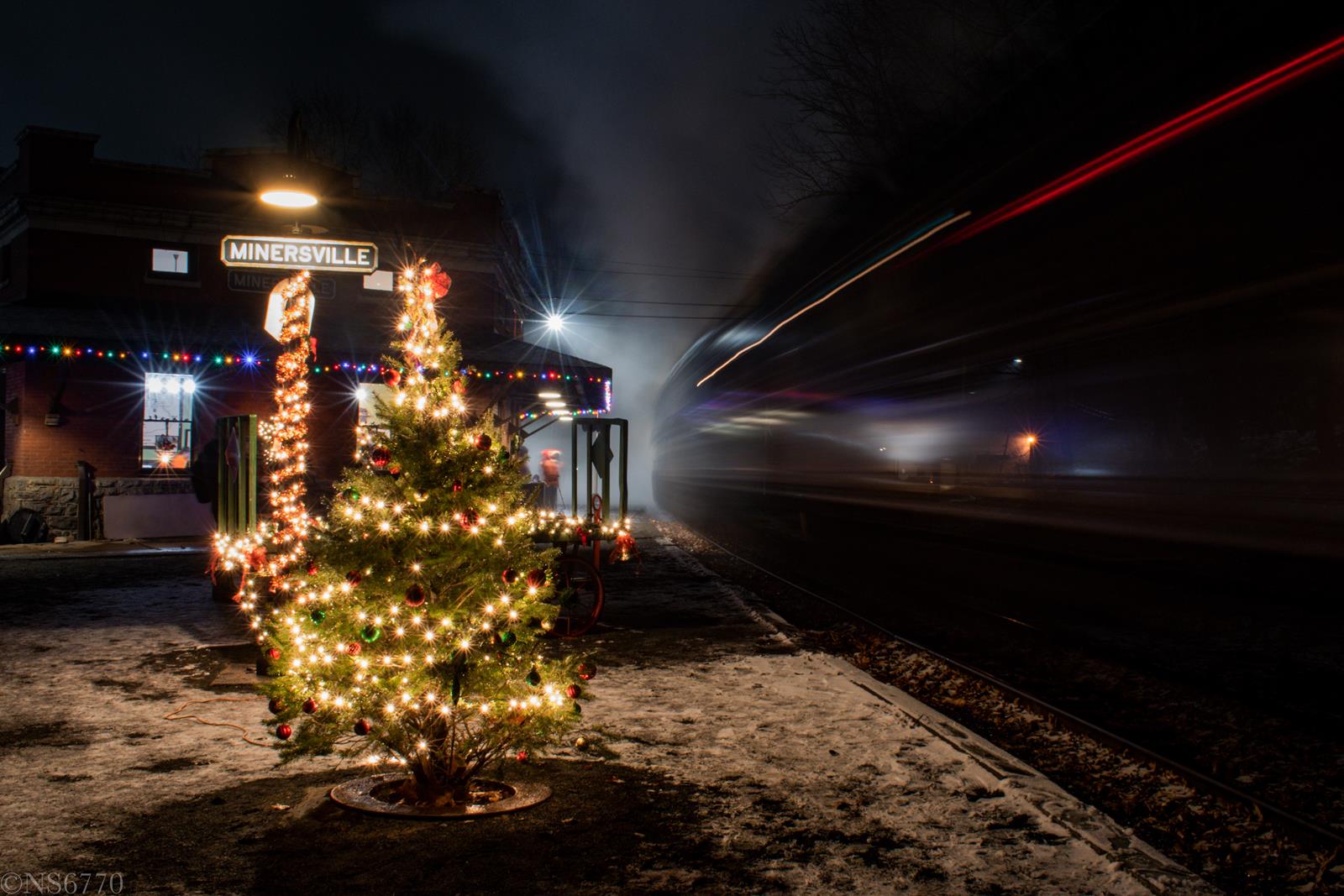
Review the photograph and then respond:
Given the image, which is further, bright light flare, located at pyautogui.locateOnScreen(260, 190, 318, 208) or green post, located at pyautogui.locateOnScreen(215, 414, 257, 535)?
Answer: green post, located at pyautogui.locateOnScreen(215, 414, 257, 535)

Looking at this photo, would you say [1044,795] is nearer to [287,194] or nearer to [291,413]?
[287,194]

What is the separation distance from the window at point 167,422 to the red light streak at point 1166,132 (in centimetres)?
1853

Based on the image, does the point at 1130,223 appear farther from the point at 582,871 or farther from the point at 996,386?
the point at 582,871

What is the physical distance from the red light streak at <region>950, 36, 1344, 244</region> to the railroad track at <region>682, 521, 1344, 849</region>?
3.87 meters

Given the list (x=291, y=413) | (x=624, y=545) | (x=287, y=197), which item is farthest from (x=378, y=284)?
(x=287, y=197)

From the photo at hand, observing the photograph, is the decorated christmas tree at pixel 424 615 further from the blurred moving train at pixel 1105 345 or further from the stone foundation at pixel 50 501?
the stone foundation at pixel 50 501

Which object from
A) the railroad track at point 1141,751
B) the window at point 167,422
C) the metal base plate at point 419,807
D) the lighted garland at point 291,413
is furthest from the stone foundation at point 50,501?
the metal base plate at point 419,807

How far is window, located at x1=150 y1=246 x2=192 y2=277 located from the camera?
24.8m

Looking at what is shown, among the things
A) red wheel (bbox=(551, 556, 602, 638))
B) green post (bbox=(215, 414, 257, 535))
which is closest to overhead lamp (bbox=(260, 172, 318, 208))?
green post (bbox=(215, 414, 257, 535))

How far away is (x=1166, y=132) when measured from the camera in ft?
23.1

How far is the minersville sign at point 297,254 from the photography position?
7438mm

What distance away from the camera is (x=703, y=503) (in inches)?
→ 803

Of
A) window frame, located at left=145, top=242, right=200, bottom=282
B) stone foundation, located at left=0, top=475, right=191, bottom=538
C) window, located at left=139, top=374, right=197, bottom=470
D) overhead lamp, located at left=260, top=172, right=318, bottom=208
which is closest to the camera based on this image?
overhead lamp, located at left=260, top=172, right=318, bottom=208

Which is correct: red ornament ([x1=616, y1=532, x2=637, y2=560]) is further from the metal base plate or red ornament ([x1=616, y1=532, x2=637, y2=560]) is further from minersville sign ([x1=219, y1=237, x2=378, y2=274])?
the metal base plate
